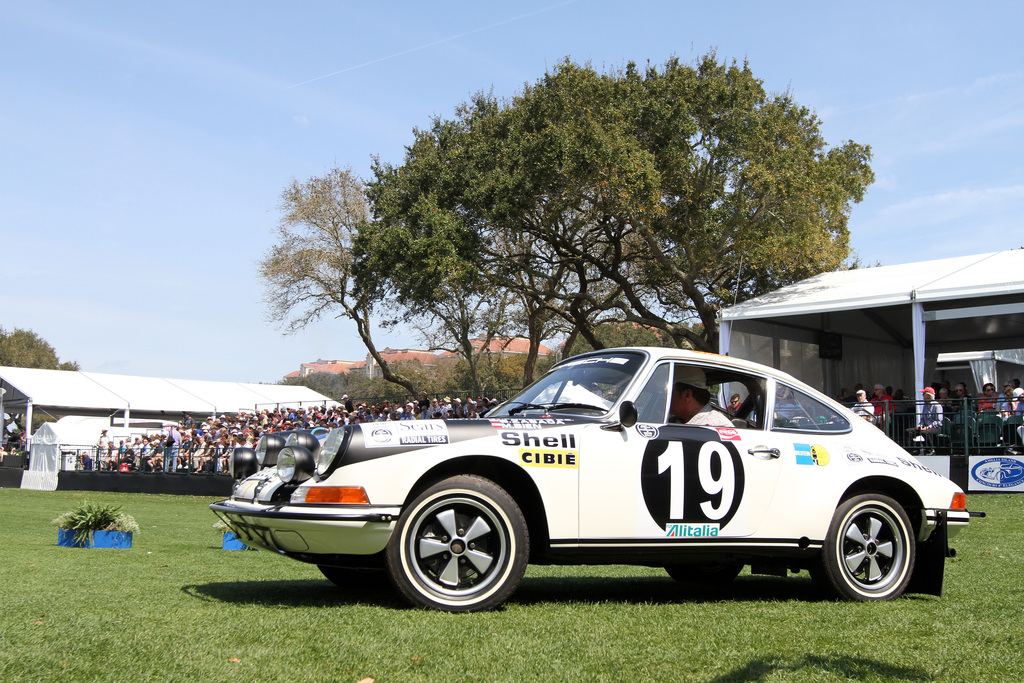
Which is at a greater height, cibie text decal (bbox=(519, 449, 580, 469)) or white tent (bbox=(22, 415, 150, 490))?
cibie text decal (bbox=(519, 449, 580, 469))

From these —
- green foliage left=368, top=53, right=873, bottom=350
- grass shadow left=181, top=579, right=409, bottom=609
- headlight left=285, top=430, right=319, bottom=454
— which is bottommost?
grass shadow left=181, top=579, right=409, bottom=609

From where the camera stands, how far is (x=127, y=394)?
136 ft

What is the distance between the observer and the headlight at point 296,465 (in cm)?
483

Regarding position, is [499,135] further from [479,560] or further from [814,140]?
[479,560]

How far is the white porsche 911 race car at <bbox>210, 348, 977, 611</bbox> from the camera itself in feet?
15.6

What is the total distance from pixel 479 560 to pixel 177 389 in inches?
1688

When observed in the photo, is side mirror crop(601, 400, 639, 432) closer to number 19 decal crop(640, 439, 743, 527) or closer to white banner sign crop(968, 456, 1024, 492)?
number 19 decal crop(640, 439, 743, 527)

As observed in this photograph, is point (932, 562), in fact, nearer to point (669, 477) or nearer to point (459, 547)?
point (669, 477)

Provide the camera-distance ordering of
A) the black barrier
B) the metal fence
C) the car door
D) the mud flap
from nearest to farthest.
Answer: the car door, the mud flap, the metal fence, the black barrier

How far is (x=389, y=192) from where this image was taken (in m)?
32.6

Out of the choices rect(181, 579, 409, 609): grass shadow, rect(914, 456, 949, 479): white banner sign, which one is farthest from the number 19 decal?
rect(914, 456, 949, 479): white banner sign

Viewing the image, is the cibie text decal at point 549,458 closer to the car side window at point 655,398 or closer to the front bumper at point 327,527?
the car side window at point 655,398

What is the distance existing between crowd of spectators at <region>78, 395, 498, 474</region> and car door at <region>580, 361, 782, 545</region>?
1949 centimetres

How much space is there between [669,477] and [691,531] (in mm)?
369
